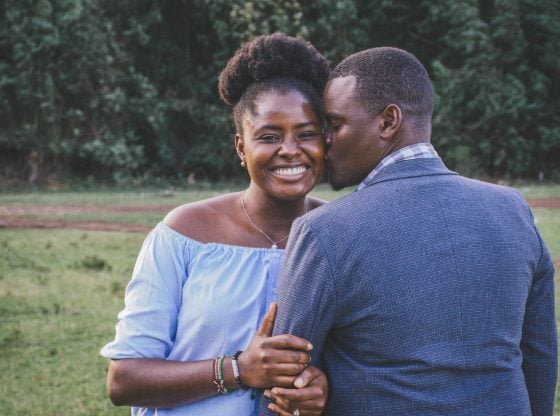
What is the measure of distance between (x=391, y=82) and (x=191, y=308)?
991 mm

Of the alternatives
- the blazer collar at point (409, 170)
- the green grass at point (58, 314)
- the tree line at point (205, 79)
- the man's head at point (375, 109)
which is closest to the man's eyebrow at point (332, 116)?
the man's head at point (375, 109)

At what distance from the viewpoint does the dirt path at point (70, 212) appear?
40.5ft

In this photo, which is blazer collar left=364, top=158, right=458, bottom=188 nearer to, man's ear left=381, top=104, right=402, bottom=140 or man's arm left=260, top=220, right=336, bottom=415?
man's ear left=381, top=104, right=402, bottom=140

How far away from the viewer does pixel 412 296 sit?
1914mm

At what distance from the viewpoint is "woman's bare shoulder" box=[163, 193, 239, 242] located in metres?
2.58

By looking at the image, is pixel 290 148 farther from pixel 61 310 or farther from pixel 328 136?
pixel 61 310

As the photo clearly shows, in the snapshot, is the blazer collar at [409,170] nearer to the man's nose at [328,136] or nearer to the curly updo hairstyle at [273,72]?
the man's nose at [328,136]

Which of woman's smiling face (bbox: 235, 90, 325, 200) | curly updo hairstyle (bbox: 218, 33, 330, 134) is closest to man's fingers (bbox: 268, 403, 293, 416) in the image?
woman's smiling face (bbox: 235, 90, 325, 200)

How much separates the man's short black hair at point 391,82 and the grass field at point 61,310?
3.71 meters

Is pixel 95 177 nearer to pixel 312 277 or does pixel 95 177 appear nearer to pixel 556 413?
pixel 556 413

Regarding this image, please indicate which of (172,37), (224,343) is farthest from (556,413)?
(172,37)

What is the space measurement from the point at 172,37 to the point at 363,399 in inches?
882

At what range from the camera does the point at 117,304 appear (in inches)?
305

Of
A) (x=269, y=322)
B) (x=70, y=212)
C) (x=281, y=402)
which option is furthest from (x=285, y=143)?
(x=70, y=212)
